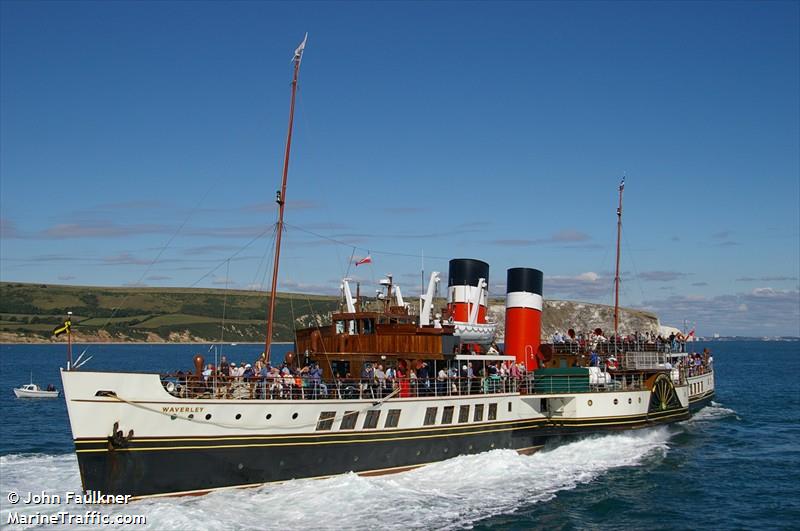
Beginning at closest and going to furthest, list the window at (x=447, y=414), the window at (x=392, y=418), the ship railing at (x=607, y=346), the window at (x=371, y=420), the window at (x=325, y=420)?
the window at (x=325, y=420) → the window at (x=371, y=420) → the window at (x=392, y=418) → the window at (x=447, y=414) → the ship railing at (x=607, y=346)

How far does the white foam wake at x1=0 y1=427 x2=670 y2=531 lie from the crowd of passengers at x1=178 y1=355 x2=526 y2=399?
3061mm

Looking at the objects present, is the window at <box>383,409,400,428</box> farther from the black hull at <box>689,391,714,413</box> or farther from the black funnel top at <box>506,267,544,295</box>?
the black hull at <box>689,391,714,413</box>

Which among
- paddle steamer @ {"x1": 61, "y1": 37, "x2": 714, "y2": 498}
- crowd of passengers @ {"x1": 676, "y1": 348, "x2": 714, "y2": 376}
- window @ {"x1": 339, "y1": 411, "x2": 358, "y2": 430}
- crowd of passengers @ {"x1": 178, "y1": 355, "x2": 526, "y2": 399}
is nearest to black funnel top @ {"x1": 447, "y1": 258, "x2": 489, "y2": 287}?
paddle steamer @ {"x1": 61, "y1": 37, "x2": 714, "y2": 498}

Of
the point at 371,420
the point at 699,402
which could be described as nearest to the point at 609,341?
the point at 699,402

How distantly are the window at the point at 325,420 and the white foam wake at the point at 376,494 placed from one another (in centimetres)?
191

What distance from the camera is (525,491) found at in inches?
1131

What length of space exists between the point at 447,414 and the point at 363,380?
3967 millimetres

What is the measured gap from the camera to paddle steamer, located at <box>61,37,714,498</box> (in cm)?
2350

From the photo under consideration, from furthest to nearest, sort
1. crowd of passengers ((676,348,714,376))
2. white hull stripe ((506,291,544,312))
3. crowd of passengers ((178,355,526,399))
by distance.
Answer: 1. crowd of passengers ((676,348,714,376))
2. white hull stripe ((506,291,544,312))
3. crowd of passengers ((178,355,526,399))

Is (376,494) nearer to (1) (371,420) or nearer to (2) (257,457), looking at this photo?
(1) (371,420)

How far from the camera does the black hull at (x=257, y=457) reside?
76.3 ft

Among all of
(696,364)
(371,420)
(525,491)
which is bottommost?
(525,491)

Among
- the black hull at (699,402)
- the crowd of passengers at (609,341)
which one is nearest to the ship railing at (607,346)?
the crowd of passengers at (609,341)

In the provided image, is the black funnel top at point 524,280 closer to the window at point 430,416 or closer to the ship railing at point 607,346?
the ship railing at point 607,346
